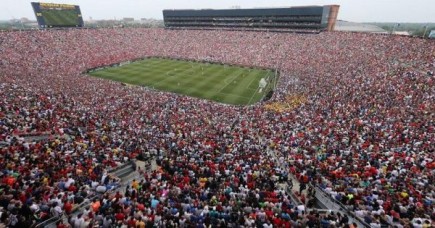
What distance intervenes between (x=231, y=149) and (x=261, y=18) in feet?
222

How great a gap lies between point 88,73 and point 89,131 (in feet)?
115

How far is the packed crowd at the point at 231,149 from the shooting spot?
9.26 m

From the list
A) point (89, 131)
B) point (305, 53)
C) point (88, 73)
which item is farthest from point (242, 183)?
point (305, 53)

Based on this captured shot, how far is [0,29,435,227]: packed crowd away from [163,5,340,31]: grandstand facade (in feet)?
104

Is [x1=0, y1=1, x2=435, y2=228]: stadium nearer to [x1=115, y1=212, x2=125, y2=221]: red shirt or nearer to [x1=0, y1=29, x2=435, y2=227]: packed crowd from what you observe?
[x1=0, y1=29, x2=435, y2=227]: packed crowd

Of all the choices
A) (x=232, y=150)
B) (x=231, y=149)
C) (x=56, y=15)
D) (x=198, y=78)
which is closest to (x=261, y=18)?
(x=198, y=78)

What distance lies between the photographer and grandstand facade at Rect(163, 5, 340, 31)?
67.4 meters

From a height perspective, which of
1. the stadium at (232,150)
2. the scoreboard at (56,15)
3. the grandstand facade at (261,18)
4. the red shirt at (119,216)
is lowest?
the stadium at (232,150)

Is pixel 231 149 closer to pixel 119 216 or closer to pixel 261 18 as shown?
pixel 119 216

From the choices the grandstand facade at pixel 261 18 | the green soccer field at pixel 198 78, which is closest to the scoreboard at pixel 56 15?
the green soccer field at pixel 198 78

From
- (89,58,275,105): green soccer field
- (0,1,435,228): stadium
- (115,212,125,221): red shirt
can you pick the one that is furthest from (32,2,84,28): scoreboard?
(115,212,125,221): red shirt

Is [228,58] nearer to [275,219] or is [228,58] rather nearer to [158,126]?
[158,126]

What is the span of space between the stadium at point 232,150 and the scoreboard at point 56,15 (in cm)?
2352

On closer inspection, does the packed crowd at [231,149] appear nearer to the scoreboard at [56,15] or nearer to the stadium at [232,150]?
the stadium at [232,150]
